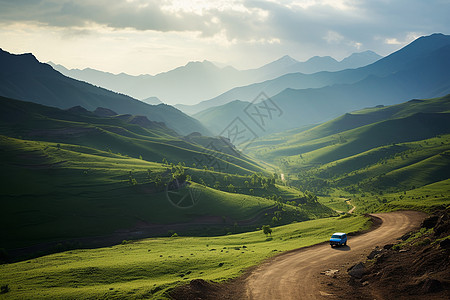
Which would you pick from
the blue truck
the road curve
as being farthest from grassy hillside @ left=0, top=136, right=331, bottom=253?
the blue truck

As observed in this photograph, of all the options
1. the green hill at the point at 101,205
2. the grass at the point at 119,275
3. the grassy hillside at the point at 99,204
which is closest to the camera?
the grass at the point at 119,275

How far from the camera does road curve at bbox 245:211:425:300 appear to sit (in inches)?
1462

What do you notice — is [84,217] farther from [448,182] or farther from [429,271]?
[448,182]

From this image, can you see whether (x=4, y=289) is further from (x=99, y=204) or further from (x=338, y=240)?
(x=99, y=204)

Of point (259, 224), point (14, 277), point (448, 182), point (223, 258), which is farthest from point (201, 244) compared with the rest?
point (448, 182)

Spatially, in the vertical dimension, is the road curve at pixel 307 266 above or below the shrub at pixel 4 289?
below

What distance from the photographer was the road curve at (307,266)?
37.1 metres

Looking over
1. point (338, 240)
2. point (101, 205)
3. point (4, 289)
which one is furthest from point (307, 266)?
point (101, 205)

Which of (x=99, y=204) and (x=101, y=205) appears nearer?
(x=101, y=205)

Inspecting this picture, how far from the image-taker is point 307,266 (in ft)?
150

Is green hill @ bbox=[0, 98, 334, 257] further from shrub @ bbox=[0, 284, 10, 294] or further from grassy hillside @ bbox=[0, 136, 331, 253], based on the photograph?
shrub @ bbox=[0, 284, 10, 294]

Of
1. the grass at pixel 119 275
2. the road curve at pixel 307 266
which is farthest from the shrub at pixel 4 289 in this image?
the road curve at pixel 307 266

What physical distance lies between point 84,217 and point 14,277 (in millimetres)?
72028

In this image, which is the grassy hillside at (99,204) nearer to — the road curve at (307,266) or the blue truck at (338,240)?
the road curve at (307,266)
